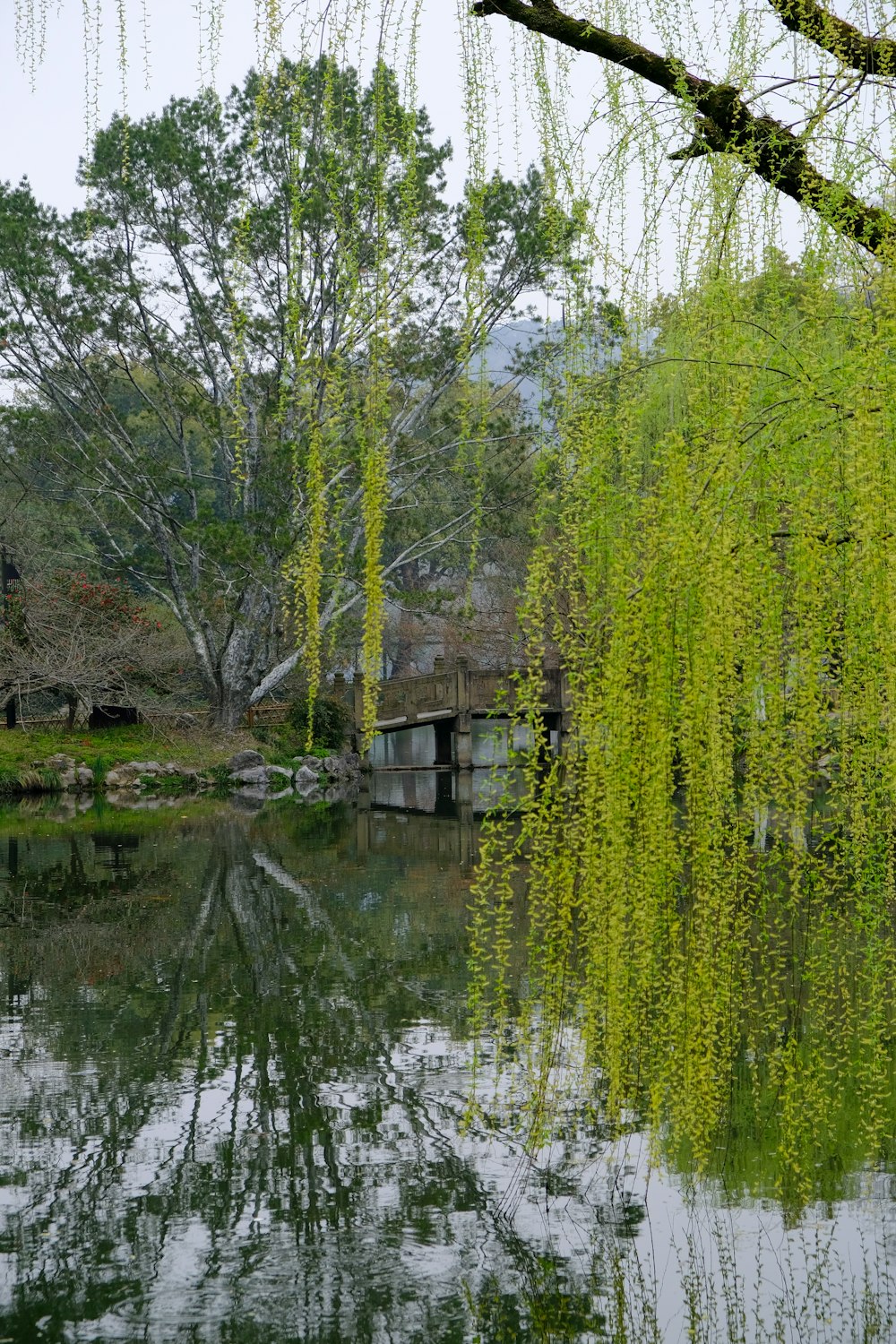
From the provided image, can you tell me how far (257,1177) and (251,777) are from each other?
13765 mm

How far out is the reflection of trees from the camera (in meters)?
3.10

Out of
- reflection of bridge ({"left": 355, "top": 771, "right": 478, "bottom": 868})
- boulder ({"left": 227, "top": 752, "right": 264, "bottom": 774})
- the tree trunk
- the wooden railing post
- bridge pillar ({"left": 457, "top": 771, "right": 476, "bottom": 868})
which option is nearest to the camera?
bridge pillar ({"left": 457, "top": 771, "right": 476, "bottom": 868})

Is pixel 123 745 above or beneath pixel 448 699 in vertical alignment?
beneath

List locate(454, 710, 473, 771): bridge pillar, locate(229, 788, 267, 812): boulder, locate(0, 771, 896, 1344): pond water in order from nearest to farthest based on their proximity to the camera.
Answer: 1. locate(0, 771, 896, 1344): pond water
2. locate(229, 788, 267, 812): boulder
3. locate(454, 710, 473, 771): bridge pillar

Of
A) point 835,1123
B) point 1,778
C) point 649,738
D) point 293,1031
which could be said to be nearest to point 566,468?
point 649,738

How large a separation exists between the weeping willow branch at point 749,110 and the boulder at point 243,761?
14.8m

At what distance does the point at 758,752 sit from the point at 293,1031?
285cm

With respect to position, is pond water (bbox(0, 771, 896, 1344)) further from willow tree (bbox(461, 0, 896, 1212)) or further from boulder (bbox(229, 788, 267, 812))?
boulder (bbox(229, 788, 267, 812))

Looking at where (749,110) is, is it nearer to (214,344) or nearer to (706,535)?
(706,535)

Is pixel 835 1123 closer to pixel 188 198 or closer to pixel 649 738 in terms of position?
pixel 649 738

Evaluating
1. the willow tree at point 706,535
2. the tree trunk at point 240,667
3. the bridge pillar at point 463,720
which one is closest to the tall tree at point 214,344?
the tree trunk at point 240,667

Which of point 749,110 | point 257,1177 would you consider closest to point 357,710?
point 257,1177

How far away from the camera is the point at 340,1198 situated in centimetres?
368

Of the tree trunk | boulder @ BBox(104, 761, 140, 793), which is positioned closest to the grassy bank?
boulder @ BBox(104, 761, 140, 793)
